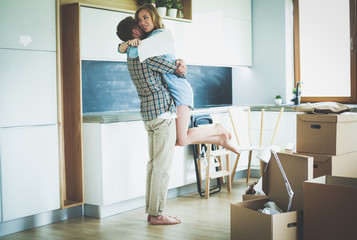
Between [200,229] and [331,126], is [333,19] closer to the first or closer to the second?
[331,126]

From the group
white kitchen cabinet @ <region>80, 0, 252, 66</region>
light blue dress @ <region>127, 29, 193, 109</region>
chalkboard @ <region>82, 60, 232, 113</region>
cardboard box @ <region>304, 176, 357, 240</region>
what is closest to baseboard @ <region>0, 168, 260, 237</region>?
chalkboard @ <region>82, 60, 232, 113</region>

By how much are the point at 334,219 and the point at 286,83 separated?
338 cm

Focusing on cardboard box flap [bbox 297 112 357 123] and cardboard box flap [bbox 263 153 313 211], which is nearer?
cardboard box flap [bbox 263 153 313 211]

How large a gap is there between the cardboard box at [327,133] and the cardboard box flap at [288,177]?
45 cm

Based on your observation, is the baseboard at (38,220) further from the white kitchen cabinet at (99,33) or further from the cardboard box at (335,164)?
the cardboard box at (335,164)

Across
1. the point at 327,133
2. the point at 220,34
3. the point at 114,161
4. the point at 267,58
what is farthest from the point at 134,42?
the point at 267,58

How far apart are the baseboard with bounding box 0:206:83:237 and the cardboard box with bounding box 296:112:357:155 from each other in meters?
1.91

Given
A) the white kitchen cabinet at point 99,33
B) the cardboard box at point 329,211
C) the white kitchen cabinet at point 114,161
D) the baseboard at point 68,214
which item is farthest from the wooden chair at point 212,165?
the cardboard box at point 329,211

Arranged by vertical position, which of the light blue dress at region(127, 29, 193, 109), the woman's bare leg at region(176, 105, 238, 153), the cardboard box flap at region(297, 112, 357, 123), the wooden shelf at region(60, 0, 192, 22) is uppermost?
the wooden shelf at region(60, 0, 192, 22)

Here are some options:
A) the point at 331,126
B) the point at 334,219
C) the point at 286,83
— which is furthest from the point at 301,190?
the point at 286,83

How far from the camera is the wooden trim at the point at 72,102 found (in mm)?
3826

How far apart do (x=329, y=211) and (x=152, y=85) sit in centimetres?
159

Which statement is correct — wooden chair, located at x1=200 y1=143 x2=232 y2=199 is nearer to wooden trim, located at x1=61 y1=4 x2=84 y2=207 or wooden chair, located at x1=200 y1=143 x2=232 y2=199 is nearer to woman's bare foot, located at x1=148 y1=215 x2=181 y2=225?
woman's bare foot, located at x1=148 y1=215 x2=181 y2=225

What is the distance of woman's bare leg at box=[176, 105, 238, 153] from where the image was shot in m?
3.77
